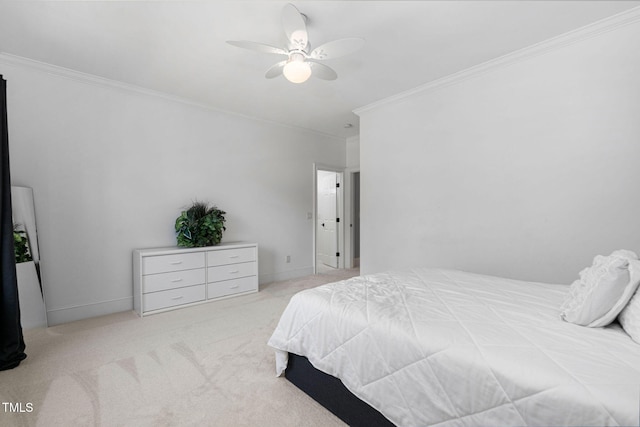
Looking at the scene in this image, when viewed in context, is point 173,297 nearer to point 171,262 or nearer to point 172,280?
point 172,280

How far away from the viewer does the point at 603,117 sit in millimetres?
2365

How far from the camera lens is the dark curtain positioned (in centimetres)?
221

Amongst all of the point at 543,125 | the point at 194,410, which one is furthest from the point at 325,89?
the point at 194,410

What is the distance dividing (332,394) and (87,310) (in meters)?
3.06

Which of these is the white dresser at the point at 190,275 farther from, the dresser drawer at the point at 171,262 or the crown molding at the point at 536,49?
the crown molding at the point at 536,49

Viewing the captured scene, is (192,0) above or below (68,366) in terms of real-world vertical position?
above

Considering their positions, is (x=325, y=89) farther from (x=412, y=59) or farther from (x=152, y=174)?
(x=152, y=174)

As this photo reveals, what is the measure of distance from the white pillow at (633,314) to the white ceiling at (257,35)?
6.35 feet

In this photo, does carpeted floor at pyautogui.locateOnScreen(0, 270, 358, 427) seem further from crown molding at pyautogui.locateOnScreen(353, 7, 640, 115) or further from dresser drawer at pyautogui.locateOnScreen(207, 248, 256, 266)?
crown molding at pyautogui.locateOnScreen(353, 7, 640, 115)

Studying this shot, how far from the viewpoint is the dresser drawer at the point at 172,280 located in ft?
10.9

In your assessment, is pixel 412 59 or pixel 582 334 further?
pixel 412 59

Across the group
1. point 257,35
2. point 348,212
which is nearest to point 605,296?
point 257,35

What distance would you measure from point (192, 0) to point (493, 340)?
271 centimetres

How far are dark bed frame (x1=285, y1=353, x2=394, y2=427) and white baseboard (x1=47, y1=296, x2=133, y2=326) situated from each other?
2542mm
